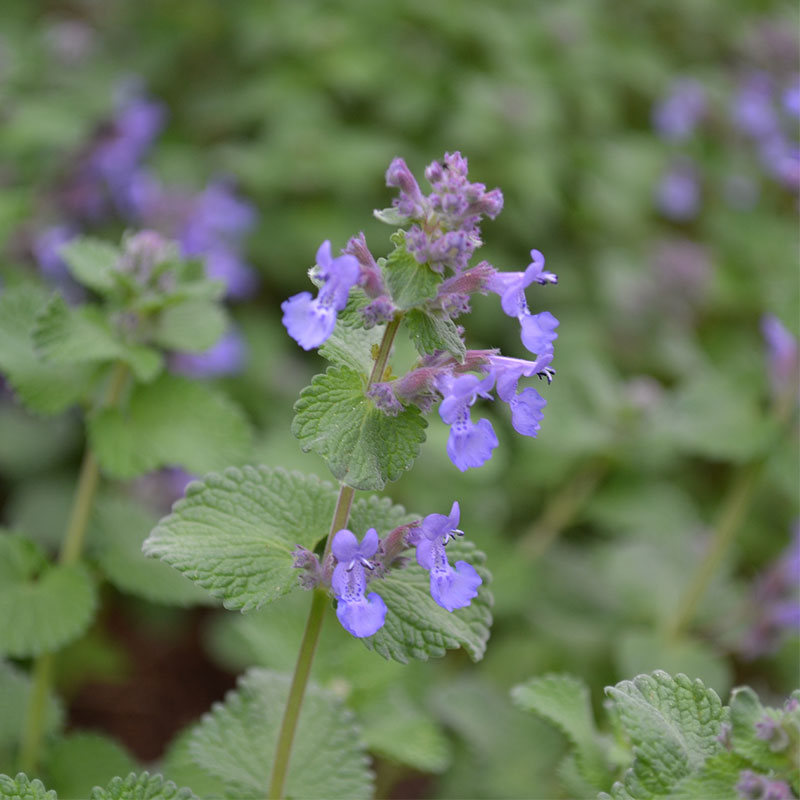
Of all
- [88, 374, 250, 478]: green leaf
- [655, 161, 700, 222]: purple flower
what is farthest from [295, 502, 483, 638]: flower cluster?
[655, 161, 700, 222]: purple flower

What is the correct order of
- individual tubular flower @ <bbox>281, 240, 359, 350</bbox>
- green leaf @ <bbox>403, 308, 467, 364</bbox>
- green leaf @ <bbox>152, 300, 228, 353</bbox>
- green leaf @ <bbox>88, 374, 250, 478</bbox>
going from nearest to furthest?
individual tubular flower @ <bbox>281, 240, 359, 350</bbox>, green leaf @ <bbox>403, 308, 467, 364</bbox>, green leaf @ <bbox>88, 374, 250, 478</bbox>, green leaf @ <bbox>152, 300, 228, 353</bbox>

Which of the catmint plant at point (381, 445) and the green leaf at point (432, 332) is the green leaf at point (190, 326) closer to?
the catmint plant at point (381, 445)

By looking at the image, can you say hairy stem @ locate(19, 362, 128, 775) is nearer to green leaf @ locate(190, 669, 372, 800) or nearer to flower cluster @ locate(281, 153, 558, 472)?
green leaf @ locate(190, 669, 372, 800)

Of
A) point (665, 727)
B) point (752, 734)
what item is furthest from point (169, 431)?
point (752, 734)

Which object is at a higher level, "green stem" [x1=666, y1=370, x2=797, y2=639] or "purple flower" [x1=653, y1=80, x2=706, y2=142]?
"purple flower" [x1=653, y1=80, x2=706, y2=142]

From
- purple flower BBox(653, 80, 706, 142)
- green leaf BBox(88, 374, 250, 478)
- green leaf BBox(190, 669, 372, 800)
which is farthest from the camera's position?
purple flower BBox(653, 80, 706, 142)

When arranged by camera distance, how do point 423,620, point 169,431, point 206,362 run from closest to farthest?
1. point 423,620
2. point 169,431
3. point 206,362

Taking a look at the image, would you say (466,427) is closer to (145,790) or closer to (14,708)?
(145,790)

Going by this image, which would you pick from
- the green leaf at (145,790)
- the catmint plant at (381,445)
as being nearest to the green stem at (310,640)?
the catmint plant at (381,445)
